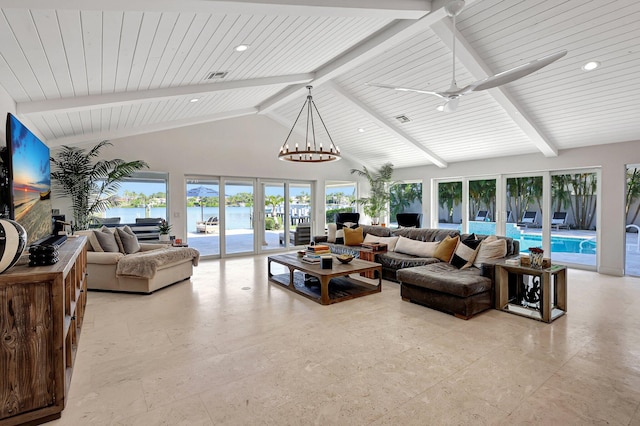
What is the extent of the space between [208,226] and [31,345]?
588 cm

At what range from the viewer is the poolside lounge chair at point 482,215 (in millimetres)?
7726

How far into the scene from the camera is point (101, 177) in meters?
6.18

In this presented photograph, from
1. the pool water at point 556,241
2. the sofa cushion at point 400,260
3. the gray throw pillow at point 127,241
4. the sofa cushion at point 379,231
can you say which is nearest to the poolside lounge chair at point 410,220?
the sofa cushion at point 379,231

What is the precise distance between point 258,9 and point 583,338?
13.6ft

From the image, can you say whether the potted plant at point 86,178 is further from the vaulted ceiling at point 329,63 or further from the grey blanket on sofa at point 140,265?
the grey blanket on sofa at point 140,265

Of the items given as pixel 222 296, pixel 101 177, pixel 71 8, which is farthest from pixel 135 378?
pixel 101 177

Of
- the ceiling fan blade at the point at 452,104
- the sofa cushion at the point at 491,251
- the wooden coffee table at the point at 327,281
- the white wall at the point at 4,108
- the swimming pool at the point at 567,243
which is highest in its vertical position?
the ceiling fan blade at the point at 452,104

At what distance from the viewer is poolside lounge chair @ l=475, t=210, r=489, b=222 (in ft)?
25.3

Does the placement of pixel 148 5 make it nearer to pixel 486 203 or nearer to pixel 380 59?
pixel 380 59

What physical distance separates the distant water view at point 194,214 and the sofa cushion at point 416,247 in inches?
158

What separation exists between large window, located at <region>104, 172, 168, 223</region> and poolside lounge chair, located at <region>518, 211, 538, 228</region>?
7861 mm

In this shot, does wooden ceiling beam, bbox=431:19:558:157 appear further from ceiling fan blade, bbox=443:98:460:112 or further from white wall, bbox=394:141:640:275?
ceiling fan blade, bbox=443:98:460:112

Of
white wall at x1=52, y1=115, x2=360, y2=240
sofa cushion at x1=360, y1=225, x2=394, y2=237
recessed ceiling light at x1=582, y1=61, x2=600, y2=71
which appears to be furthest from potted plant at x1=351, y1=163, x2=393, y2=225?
recessed ceiling light at x1=582, y1=61, x2=600, y2=71

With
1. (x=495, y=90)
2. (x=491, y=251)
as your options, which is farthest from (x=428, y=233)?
(x=495, y=90)
